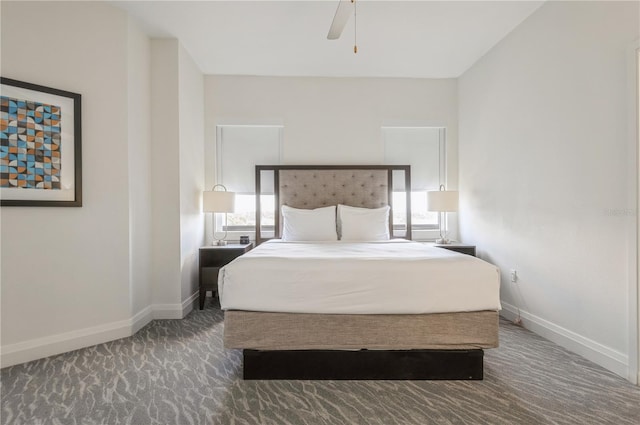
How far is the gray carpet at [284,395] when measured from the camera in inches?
69.2

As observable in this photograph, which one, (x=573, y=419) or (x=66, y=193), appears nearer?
(x=573, y=419)

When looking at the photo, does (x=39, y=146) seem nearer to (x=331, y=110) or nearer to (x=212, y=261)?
(x=212, y=261)

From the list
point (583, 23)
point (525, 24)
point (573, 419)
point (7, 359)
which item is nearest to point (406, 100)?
point (525, 24)

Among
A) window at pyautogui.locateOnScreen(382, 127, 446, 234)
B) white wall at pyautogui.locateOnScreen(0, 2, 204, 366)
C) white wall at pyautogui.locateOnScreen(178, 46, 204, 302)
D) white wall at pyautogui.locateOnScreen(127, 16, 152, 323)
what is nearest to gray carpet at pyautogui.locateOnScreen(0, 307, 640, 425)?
white wall at pyautogui.locateOnScreen(0, 2, 204, 366)

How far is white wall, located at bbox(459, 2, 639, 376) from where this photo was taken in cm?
→ 222

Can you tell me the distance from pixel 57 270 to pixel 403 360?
9.51 feet

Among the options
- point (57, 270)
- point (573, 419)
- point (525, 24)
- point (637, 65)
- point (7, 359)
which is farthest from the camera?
point (525, 24)

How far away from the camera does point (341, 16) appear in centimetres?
239

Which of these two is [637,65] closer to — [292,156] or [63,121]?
[292,156]

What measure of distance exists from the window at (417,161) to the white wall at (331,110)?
0.12 m

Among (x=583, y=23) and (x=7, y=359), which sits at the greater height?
(x=583, y=23)

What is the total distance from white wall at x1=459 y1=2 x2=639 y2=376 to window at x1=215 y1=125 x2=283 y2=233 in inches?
113

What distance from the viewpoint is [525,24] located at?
3.11 metres

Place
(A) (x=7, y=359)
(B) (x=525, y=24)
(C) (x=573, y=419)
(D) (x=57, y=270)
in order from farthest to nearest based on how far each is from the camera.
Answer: (B) (x=525, y=24), (D) (x=57, y=270), (A) (x=7, y=359), (C) (x=573, y=419)
